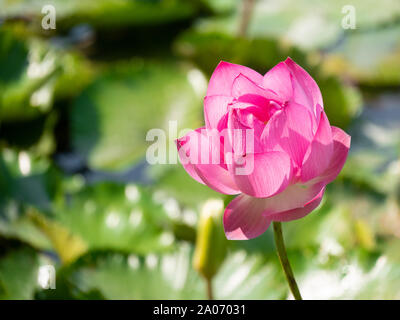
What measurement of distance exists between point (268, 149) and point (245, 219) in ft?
0.17

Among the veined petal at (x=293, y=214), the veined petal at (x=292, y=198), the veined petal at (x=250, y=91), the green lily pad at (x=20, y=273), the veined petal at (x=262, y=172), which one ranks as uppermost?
the green lily pad at (x=20, y=273)

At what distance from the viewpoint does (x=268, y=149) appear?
387 millimetres

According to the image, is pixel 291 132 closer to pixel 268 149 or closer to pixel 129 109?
pixel 268 149

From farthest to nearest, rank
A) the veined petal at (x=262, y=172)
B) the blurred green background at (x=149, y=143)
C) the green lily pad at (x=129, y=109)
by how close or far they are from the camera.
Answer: the green lily pad at (x=129, y=109), the blurred green background at (x=149, y=143), the veined petal at (x=262, y=172)

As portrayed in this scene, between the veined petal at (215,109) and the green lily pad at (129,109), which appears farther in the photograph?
the green lily pad at (129,109)

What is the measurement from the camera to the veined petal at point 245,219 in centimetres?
39

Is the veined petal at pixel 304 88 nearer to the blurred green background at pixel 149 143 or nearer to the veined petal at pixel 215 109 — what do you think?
the veined petal at pixel 215 109

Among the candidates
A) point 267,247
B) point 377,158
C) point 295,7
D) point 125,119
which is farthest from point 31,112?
point 295,7

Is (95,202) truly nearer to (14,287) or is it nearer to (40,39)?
(14,287)

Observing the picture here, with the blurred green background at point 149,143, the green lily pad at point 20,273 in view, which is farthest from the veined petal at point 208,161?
the green lily pad at point 20,273

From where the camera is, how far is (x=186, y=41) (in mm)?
1399

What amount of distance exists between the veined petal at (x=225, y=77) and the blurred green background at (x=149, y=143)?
32cm

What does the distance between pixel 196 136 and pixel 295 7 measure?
4.53 feet

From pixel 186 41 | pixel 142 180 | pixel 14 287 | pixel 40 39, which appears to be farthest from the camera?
pixel 40 39
